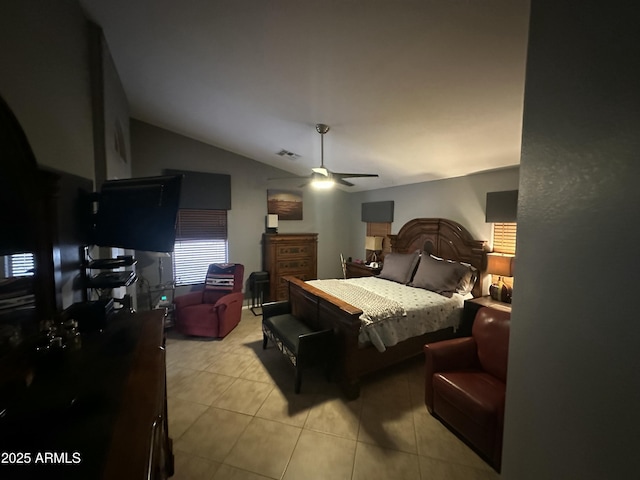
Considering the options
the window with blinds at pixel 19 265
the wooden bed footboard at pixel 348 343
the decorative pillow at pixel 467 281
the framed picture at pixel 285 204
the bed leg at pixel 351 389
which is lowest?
the bed leg at pixel 351 389

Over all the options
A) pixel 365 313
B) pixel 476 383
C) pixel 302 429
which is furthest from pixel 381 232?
pixel 302 429

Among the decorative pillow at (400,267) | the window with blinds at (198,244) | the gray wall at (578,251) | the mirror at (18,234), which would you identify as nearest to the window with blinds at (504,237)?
the decorative pillow at (400,267)

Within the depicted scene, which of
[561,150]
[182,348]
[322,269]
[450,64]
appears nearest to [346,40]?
[450,64]

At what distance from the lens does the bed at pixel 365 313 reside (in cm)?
229

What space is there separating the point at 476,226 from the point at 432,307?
1.41 meters

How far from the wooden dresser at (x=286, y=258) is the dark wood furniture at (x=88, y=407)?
3477 millimetres

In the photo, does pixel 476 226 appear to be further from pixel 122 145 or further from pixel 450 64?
pixel 122 145

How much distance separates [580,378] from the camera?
0.79 metres

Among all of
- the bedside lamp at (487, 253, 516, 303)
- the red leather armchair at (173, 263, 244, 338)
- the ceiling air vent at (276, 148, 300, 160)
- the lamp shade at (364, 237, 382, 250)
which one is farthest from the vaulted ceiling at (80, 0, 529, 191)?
the red leather armchair at (173, 263, 244, 338)

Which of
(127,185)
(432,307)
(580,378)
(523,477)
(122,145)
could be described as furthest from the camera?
(122,145)

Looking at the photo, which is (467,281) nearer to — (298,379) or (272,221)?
(298,379)

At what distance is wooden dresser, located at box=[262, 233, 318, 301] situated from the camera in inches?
184

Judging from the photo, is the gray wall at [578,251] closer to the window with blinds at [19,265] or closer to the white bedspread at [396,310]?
the white bedspread at [396,310]

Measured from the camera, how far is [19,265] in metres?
1.08
